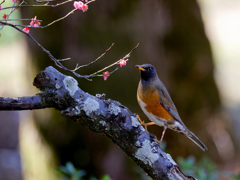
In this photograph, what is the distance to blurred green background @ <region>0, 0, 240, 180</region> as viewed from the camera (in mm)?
4586

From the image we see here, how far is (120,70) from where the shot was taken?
470 cm

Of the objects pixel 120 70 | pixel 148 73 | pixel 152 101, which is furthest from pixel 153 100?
pixel 120 70

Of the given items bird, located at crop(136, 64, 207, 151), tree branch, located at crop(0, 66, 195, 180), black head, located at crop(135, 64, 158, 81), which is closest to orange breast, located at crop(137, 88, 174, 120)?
bird, located at crop(136, 64, 207, 151)

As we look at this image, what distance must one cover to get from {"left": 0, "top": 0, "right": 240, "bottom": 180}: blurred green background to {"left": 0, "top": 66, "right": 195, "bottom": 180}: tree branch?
2.59 m

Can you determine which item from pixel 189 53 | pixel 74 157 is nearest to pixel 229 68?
pixel 189 53

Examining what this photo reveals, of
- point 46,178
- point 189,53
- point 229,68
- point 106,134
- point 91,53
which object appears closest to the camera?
point 106,134

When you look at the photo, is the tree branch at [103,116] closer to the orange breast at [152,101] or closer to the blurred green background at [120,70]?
the orange breast at [152,101]

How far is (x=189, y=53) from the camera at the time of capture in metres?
5.39

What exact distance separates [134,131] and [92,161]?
9.48 ft

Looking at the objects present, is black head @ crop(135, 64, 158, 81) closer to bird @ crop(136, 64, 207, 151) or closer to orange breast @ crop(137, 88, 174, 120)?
bird @ crop(136, 64, 207, 151)

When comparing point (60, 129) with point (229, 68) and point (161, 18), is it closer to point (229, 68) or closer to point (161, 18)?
point (161, 18)

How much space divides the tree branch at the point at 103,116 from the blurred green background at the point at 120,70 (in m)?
2.59

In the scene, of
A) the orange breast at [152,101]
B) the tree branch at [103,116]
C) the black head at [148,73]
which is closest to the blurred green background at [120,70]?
the black head at [148,73]

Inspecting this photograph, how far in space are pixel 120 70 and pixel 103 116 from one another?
9.38 feet
